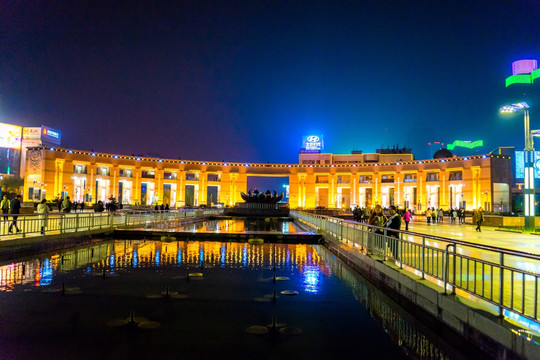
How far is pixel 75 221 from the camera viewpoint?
60.8 feet

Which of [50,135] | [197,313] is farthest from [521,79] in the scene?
[50,135]

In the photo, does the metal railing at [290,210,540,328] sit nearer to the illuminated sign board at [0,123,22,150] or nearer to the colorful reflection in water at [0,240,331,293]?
the colorful reflection in water at [0,240,331,293]

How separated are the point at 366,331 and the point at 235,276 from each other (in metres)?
5.03

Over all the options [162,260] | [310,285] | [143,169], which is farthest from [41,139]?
[310,285]

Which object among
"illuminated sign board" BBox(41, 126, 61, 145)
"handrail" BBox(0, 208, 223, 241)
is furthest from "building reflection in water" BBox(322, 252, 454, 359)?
"illuminated sign board" BBox(41, 126, 61, 145)

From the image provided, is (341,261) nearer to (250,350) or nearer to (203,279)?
(203,279)

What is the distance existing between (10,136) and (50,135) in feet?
40.2

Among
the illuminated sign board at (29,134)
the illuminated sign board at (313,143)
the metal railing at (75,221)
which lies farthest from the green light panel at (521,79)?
the illuminated sign board at (29,134)

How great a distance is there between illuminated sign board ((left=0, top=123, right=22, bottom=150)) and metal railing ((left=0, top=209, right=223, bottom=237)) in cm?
6848

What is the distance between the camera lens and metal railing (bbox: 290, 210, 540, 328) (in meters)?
5.38

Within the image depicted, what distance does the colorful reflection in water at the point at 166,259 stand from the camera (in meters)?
10.7

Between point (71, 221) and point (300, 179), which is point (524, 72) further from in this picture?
point (300, 179)

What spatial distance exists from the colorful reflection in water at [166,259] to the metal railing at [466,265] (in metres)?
1.64

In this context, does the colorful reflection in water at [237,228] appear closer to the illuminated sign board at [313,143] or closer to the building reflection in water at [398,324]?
the building reflection in water at [398,324]
